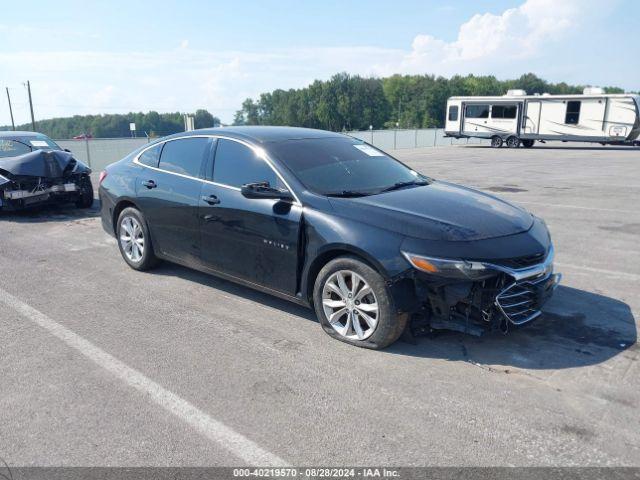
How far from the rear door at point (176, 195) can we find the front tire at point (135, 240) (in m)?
0.14

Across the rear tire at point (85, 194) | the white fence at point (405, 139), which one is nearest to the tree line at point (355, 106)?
the white fence at point (405, 139)

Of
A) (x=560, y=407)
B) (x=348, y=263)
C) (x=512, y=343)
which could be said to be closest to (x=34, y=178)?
(x=348, y=263)

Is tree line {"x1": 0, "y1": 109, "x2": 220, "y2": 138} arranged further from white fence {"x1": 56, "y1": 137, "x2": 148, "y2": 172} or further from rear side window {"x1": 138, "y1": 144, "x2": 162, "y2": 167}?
rear side window {"x1": 138, "y1": 144, "x2": 162, "y2": 167}

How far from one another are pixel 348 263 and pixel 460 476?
5.66ft

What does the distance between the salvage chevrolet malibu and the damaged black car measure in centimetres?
442

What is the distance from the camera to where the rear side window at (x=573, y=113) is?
27.6m

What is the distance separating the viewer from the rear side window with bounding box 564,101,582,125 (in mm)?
27641

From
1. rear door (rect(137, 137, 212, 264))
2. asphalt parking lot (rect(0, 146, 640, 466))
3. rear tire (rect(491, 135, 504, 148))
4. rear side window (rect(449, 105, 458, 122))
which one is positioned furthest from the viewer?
rear side window (rect(449, 105, 458, 122))

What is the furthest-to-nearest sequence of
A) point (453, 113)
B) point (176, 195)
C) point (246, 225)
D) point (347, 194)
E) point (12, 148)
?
1. point (453, 113)
2. point (12, 148)
3. point (176, 195)
4. point (246, 225)
5. point (347, 194)

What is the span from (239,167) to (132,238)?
1962mm

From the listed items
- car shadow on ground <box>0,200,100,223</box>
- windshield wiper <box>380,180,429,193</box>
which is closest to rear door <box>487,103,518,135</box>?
car shadow on ground <box>0,200,100,223</box>

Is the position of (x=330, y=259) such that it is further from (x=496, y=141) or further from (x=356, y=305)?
(x=496, y=141)

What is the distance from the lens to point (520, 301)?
376cm

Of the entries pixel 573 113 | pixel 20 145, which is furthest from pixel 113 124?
pixel 20 145
